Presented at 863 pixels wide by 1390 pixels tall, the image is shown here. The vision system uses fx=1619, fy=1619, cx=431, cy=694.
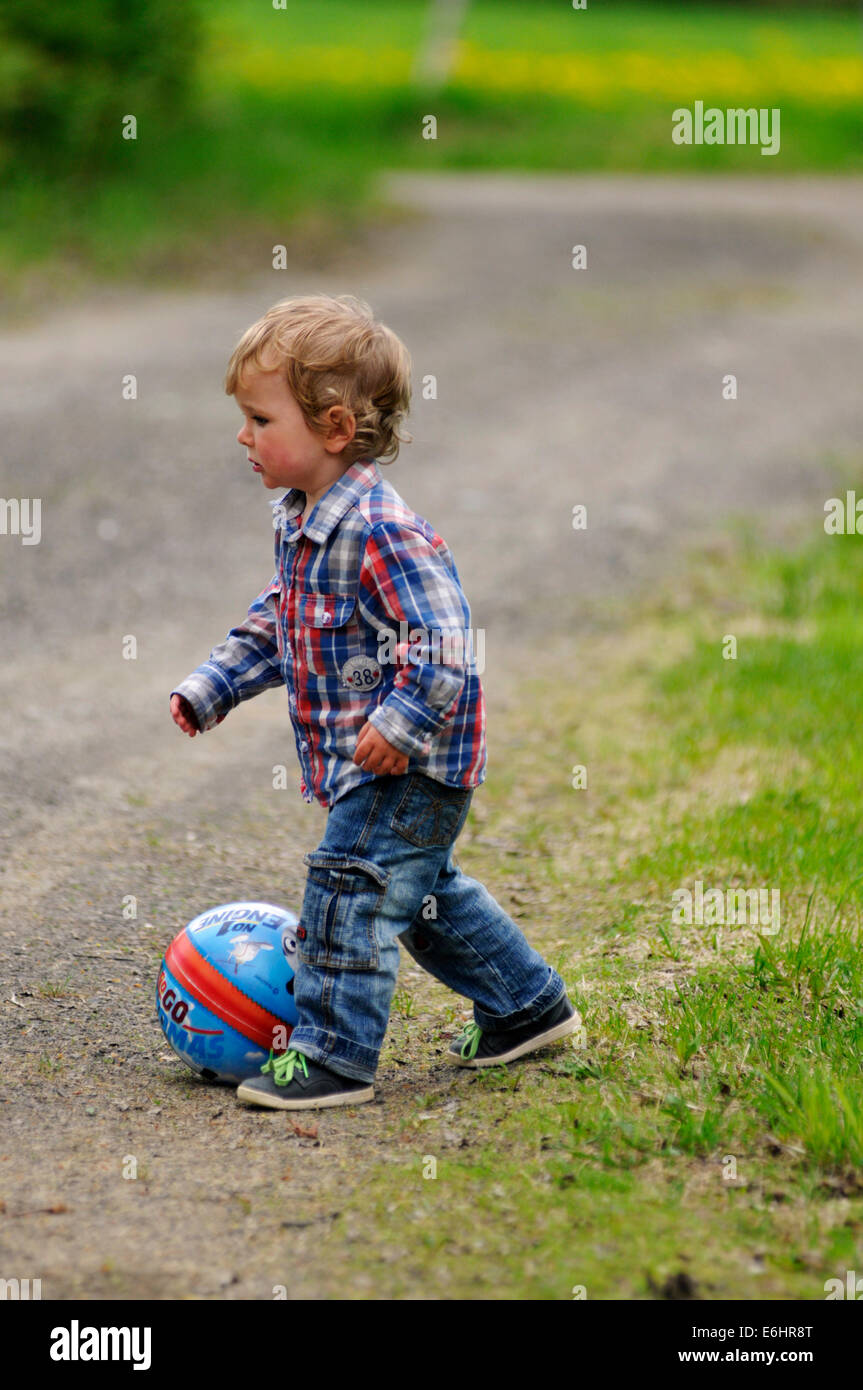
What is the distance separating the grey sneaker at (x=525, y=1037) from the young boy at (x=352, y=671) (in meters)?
0.34

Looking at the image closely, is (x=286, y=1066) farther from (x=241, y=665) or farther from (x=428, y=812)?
(x=241, y=665)

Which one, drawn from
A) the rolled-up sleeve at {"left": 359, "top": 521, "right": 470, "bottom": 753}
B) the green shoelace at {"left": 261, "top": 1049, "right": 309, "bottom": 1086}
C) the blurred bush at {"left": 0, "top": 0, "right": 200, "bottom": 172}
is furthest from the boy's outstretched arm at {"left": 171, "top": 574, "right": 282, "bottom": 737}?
the blurred bush at {"left": 0, "top": 0, "right": 200, "bottom": 172}

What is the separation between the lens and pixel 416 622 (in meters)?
3.49

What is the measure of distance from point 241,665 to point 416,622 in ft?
1.87

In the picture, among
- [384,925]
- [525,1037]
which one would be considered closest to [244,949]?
[384,925]

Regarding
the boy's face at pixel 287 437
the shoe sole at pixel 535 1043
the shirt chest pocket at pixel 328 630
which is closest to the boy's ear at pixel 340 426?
the boy's face at pixel 287 437

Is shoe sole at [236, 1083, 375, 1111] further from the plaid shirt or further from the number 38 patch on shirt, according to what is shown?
the number 38 patch on shirt

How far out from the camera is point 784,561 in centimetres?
858

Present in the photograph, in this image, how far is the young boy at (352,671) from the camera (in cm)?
352

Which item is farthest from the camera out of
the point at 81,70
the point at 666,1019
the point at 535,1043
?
the point at 81,70

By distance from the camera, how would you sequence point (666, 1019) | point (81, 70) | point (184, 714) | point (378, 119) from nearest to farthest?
point (184, 714) → point (666, 1019) → point (81, 70) → point (378, 119)

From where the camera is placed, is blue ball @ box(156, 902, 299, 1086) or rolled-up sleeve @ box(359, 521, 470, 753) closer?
rolled-up sleeve @ box(359, 521, 470, 753)

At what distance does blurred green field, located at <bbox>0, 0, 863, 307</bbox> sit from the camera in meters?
13.2
